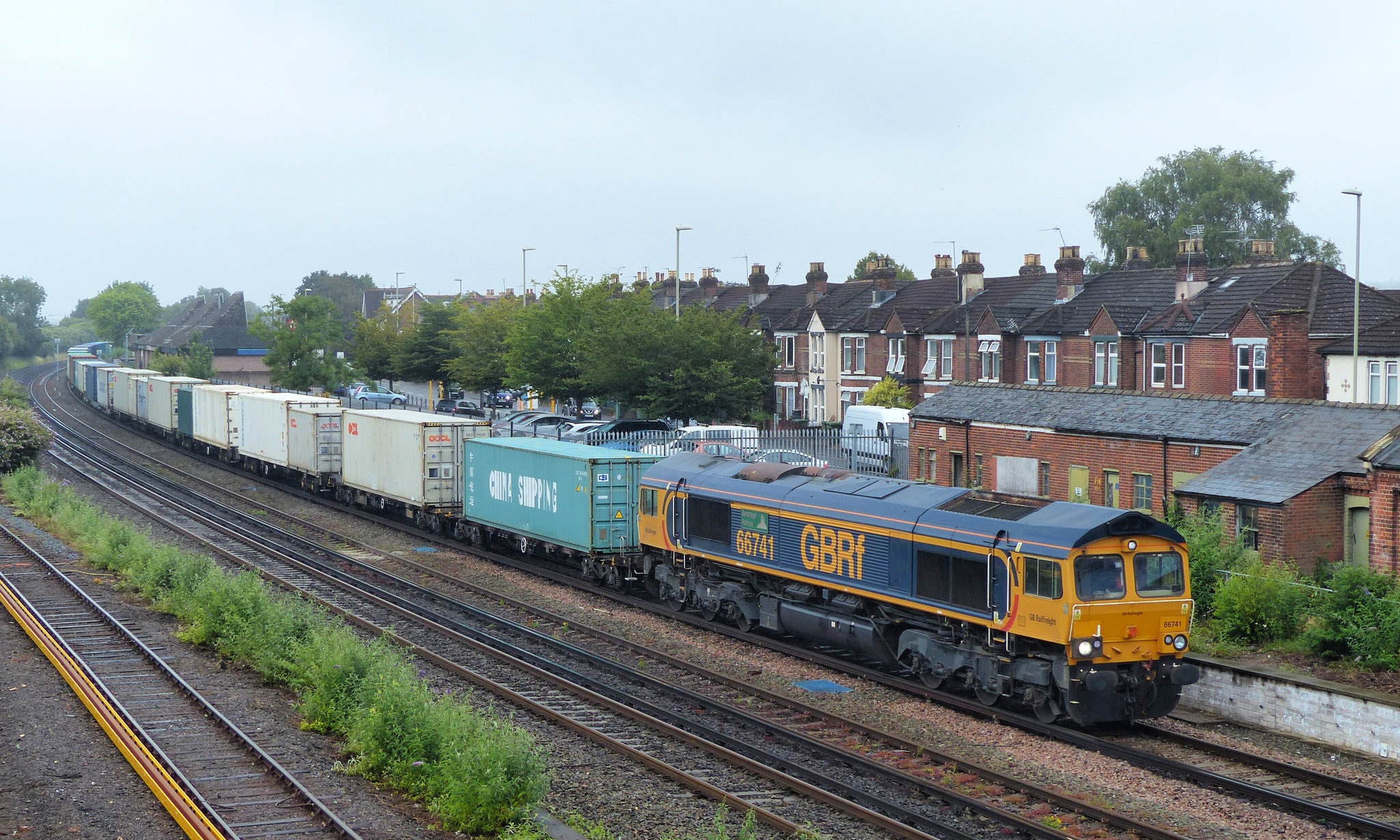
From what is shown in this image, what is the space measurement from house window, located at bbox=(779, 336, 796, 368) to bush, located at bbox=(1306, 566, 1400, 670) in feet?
148

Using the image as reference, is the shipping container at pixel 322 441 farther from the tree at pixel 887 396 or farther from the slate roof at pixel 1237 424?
the slate roof at pixel 1237 424

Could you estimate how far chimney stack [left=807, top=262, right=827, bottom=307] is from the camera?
67.1 metres

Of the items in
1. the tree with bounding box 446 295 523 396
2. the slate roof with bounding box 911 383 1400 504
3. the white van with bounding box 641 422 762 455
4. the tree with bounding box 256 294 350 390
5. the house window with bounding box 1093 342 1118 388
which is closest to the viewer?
the slate roof with bounding box 911 383 1400 504

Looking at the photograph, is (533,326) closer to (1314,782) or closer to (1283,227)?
(1314,782)

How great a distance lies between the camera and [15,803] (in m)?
13.3

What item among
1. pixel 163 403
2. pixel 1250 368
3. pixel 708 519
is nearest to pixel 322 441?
pixel 708 519

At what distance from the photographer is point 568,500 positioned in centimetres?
2781

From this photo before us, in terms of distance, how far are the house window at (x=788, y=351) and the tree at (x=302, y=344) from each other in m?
31.7

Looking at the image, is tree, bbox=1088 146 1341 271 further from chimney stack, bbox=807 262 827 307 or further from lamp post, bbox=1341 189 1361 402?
lamp post, bbox=1341 189 1361 402

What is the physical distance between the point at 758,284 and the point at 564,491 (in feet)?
154

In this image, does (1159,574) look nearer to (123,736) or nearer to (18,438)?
(123,736)

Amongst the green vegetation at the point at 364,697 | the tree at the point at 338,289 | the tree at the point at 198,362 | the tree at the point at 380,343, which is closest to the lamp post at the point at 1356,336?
the green vegetation at the point at 364,697

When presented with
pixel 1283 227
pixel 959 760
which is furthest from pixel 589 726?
pixel 1283 227

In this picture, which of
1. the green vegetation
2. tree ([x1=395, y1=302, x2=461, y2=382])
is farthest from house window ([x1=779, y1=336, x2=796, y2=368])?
the green vegetation
